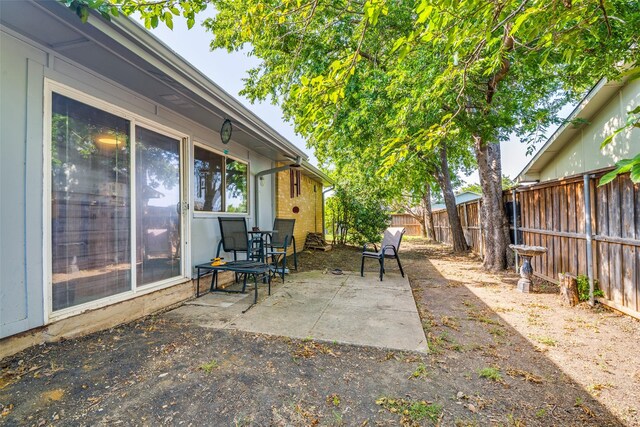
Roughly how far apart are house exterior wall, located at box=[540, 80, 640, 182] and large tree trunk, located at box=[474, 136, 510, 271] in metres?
1.81

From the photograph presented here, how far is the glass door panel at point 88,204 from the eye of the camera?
253cm

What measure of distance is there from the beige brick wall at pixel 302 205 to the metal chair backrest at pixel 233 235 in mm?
2443

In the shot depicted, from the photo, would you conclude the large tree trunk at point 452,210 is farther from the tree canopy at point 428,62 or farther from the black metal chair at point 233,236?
the black metal chair at point 233,236

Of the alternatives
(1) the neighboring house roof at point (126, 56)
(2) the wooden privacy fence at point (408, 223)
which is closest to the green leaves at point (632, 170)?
(1) the neighboring house roof at point (126, 56)

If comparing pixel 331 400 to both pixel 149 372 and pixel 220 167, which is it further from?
pixel 220 167

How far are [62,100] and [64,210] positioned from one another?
3.11 feet

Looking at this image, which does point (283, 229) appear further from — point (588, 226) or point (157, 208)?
point (588, 226)

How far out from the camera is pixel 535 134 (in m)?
6.17

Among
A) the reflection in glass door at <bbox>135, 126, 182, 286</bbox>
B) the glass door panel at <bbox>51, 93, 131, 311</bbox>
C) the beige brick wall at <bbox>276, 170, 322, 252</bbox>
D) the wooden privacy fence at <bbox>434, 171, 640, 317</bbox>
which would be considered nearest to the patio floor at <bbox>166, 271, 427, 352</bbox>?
the reflection in glass door at <bbox>135, 126, 182, 286</bbox>

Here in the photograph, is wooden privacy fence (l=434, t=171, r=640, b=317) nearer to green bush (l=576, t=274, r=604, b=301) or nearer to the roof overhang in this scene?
green bush (l=576, t=274, r=604, b=301)

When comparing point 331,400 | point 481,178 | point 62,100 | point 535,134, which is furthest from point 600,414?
point 535,134

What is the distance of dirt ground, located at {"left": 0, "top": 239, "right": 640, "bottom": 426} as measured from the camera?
68.9 inches

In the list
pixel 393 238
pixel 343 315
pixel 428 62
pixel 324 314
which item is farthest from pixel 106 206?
pixel 428 62

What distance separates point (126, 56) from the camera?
251cm
